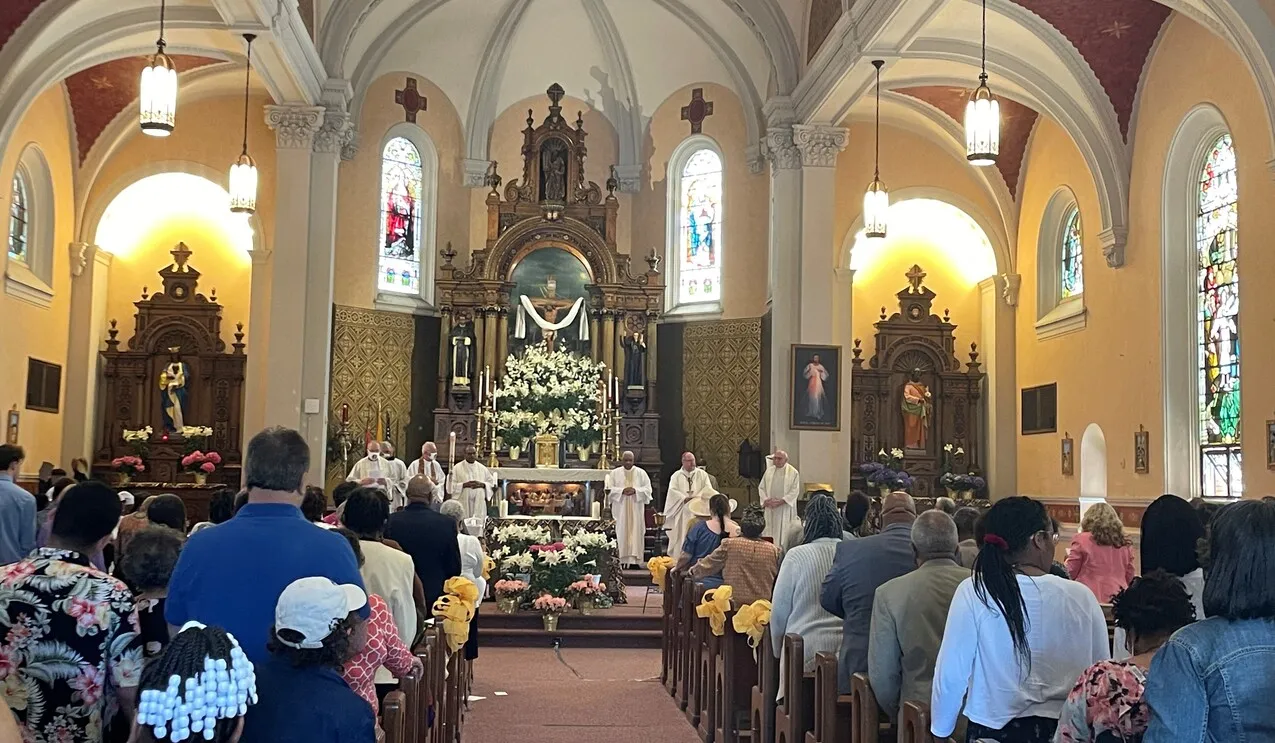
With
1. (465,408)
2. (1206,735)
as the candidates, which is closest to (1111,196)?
(465,408)

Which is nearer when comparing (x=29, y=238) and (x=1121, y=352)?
(x=1121, y=352)

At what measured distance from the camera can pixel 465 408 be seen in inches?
810

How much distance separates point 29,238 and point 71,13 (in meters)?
4.66

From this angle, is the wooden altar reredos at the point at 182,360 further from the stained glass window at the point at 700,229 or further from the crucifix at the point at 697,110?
the crucifix at the point at 697,110

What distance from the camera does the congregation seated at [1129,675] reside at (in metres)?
3.17

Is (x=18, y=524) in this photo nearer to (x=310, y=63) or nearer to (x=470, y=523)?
(x=470, y=523)

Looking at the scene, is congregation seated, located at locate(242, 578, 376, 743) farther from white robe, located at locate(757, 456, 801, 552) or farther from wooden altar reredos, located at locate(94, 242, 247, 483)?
wooden altar reredos, located at locate(94, 242, 247, 483)

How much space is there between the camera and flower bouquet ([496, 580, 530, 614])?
1314cm

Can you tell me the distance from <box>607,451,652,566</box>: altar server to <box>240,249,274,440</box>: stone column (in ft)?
17.1

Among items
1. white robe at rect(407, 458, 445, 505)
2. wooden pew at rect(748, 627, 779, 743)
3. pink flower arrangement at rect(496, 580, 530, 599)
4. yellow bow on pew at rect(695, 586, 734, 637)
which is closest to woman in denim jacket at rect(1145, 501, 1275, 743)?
wooden pew at rect(748, 627, 779, 743)

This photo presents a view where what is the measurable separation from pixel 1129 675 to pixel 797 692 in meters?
3.16

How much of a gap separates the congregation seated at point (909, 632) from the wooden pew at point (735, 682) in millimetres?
2897

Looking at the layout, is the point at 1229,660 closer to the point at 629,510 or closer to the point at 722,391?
the point at 629,510

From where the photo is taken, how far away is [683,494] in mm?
16859
